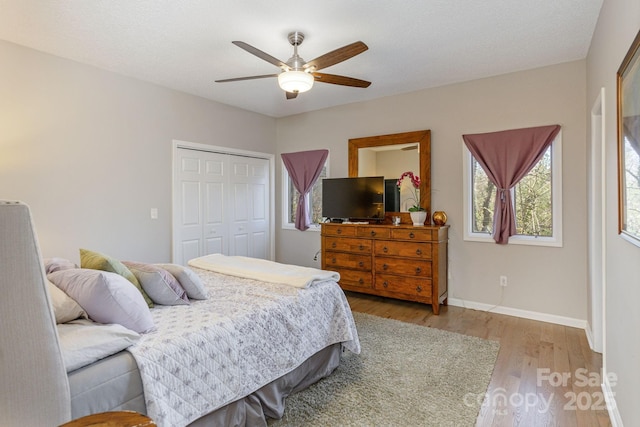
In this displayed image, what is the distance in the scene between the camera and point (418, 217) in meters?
3.96

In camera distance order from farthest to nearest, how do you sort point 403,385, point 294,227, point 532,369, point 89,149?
point 294,227
point 89,149
point 532,369
point 403,385

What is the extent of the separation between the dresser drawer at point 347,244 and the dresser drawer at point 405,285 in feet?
1.25

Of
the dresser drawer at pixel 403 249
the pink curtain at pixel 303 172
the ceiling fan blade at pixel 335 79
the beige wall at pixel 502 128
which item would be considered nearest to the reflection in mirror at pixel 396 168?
the beige wall at pixel 502 128

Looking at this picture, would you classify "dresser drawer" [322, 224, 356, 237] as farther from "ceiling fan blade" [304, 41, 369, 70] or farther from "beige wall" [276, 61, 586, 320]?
"ceiling fan blade" [304, 41, 369, 70]

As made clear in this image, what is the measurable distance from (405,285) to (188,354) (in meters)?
2.84

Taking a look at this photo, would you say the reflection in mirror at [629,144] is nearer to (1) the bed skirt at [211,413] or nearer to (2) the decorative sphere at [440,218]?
(1) the bed skirt at [211,413]

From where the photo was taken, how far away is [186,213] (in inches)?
169

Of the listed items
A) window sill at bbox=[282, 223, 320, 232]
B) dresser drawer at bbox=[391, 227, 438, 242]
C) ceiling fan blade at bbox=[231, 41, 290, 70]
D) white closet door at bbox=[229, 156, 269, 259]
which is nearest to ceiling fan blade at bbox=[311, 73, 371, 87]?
ceiling fan blade at bbox=[231, 41, 290, 70]

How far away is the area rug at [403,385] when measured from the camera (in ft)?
6.27

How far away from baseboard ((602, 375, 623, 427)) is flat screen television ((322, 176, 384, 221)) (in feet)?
8.67

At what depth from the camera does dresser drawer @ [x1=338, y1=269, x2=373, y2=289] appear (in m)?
4.12

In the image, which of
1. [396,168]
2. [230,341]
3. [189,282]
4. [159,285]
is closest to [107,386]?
[230,341]

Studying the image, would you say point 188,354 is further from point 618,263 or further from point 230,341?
point 618,263

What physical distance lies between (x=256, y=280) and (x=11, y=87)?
2756 millimetres
